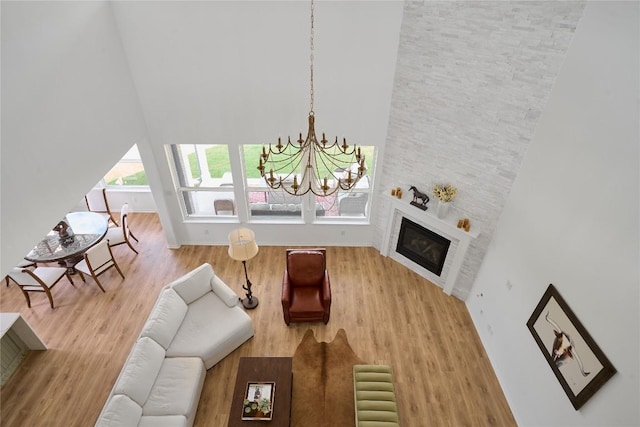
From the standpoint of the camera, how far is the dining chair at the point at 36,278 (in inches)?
212

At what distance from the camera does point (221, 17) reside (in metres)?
4.79

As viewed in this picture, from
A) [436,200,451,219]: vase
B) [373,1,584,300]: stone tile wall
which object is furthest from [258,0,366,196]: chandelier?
[436,200,451,219]: vase

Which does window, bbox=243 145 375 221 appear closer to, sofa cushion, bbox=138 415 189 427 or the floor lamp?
the floor lamp

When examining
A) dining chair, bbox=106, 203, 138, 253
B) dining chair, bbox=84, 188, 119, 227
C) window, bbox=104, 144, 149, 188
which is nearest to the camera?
dining chair, bbox=106, 203, 138, 253

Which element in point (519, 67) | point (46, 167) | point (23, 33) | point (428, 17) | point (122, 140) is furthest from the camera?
point (122, 140)

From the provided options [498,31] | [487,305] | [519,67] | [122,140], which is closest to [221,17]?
[122,140]

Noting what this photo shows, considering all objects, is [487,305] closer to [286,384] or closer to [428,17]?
[286,384]

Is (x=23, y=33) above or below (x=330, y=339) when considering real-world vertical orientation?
above

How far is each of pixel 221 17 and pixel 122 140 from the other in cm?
218

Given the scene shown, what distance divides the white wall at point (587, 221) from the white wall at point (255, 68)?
91.1 inches

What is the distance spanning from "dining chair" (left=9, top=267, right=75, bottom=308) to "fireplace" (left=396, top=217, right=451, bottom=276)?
18.6 feet

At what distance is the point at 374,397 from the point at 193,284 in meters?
2.92

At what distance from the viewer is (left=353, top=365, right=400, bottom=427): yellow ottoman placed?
3.89 metres

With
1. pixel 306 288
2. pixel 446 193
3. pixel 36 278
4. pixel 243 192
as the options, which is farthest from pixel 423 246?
pixel 36 278
